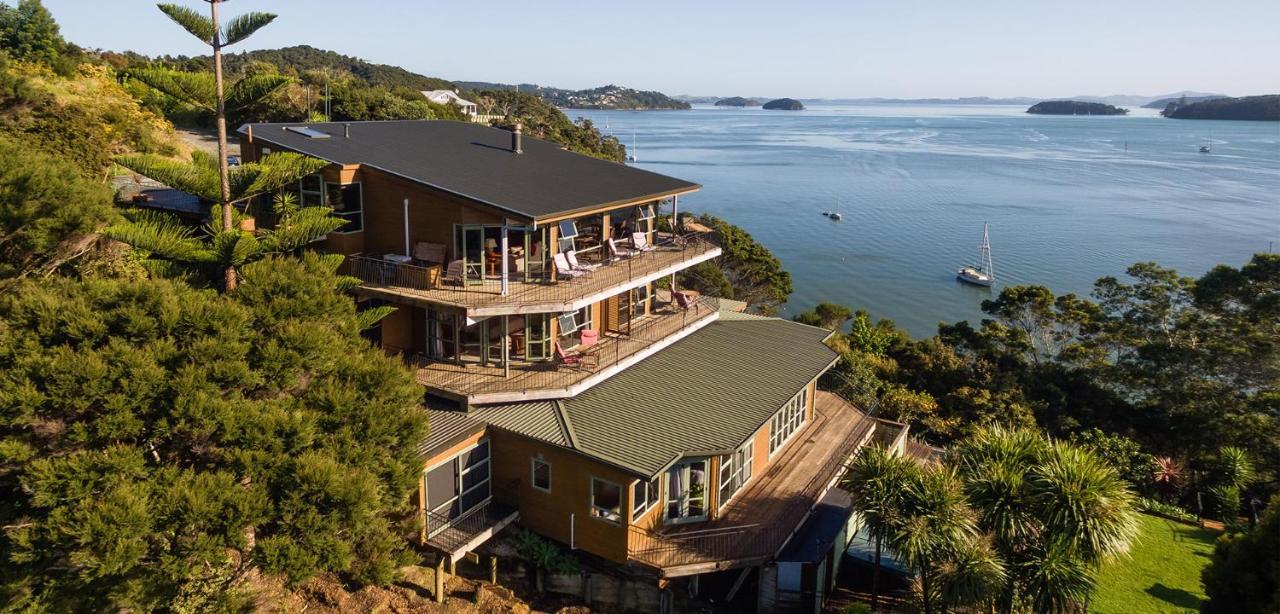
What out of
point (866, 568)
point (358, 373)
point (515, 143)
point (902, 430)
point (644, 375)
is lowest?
point (866, 568)

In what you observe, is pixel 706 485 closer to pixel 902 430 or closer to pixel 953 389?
pixel 902 430

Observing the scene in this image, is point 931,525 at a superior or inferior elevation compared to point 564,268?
inferior

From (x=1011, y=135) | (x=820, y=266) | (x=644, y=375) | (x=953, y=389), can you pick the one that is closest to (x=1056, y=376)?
(x=953, y=389)

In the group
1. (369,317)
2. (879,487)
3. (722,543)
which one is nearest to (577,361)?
(369,317)

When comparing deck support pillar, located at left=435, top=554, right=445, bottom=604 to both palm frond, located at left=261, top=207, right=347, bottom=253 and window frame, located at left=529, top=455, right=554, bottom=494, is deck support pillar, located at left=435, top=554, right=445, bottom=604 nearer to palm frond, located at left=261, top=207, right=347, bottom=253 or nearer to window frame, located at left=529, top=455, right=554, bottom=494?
window frame, located at left=529, top=455, right=554, bottom=494

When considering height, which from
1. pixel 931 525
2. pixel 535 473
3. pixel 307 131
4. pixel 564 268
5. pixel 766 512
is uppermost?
pixel 307 131

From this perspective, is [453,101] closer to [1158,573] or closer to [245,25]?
[245,25]

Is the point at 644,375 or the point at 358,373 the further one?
the point at 644,375
